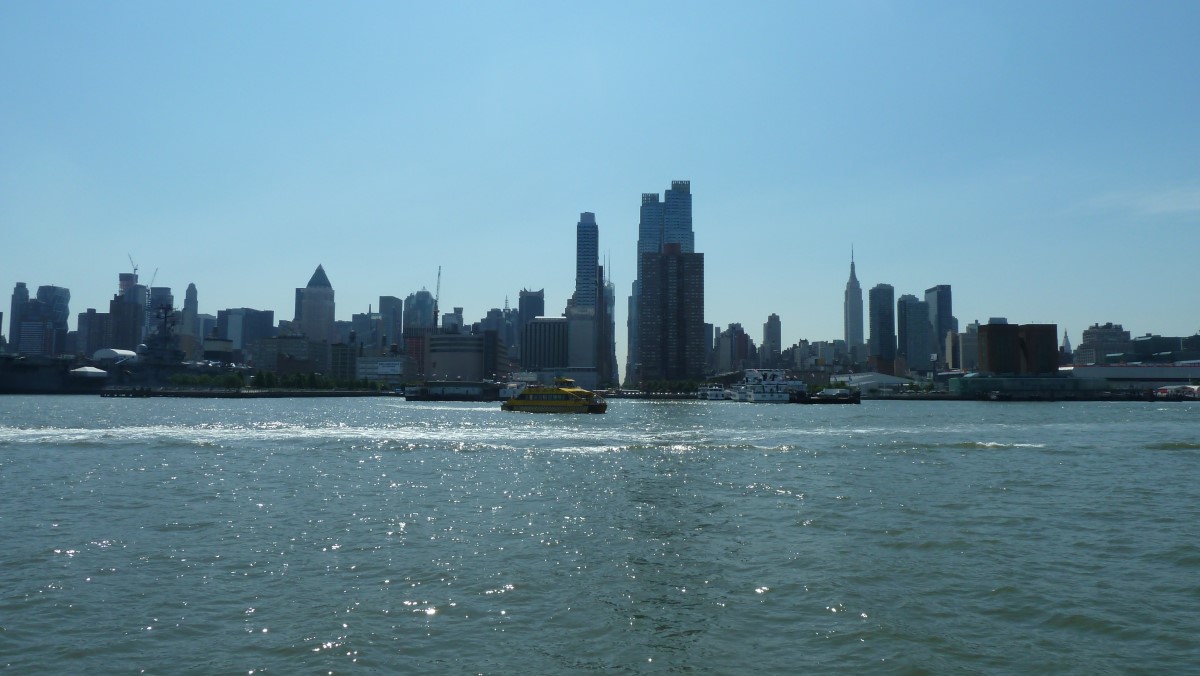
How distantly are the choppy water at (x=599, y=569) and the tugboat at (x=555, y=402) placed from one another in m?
71.6

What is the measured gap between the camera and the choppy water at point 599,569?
12586 mm

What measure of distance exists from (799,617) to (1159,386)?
223128mm

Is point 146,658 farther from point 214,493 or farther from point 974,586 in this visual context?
point 214,493

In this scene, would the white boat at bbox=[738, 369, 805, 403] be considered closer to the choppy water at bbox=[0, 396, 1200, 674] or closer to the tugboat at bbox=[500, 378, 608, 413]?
the tugboat at bbox=[500, 378, 608, 413]

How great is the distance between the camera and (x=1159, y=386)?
642 feet

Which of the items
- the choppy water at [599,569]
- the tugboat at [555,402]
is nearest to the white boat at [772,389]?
the tugboat at [555,402]

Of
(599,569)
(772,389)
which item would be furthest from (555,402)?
(599,569)

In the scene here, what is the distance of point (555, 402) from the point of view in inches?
4437

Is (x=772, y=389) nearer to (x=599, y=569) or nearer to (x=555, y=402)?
(x=555, y=402)

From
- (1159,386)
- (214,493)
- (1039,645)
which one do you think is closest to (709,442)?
(214,493)

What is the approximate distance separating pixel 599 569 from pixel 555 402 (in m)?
95.0

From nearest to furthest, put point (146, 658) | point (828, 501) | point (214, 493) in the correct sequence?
1. point (146, 658)
2. point (828, 501)
3. point (214, 493)

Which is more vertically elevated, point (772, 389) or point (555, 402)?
point (772, 389)

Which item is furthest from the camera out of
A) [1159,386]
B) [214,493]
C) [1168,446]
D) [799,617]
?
[1159,386]
